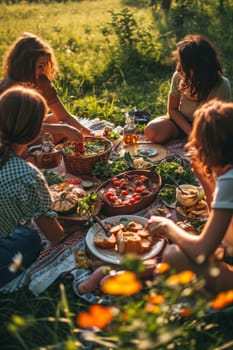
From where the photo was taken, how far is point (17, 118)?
2.93m

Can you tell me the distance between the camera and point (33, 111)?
2.93m

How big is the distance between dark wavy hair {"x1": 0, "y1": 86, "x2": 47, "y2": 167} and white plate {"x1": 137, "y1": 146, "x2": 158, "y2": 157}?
5.02 ft

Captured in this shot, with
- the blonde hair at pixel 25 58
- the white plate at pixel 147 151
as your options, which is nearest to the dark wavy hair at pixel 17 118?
the blonde hair at pixel 25 58

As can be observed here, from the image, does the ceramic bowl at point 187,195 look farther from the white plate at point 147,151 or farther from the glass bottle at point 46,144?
the glass bottle at point 46,144

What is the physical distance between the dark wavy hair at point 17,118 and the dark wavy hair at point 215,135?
98 cm

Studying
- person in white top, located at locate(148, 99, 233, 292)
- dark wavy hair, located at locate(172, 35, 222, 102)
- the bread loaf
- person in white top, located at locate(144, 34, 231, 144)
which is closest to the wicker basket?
person in white top, located at locate(144, 34, 231, 144)

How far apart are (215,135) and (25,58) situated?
216cm

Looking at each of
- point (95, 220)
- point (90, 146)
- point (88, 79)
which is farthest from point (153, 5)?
point (95, 220)

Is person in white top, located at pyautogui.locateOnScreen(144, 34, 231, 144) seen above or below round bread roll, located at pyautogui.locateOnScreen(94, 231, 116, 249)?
above

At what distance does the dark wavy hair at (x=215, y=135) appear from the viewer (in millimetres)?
2590

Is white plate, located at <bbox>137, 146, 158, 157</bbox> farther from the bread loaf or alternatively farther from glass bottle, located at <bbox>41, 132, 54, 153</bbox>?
the bread loaf

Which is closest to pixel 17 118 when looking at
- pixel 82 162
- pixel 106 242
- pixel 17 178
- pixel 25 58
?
pixel 17 178

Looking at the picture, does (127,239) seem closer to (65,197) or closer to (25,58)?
(65,197)

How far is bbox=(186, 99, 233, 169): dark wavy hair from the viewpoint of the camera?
2.59 metres
